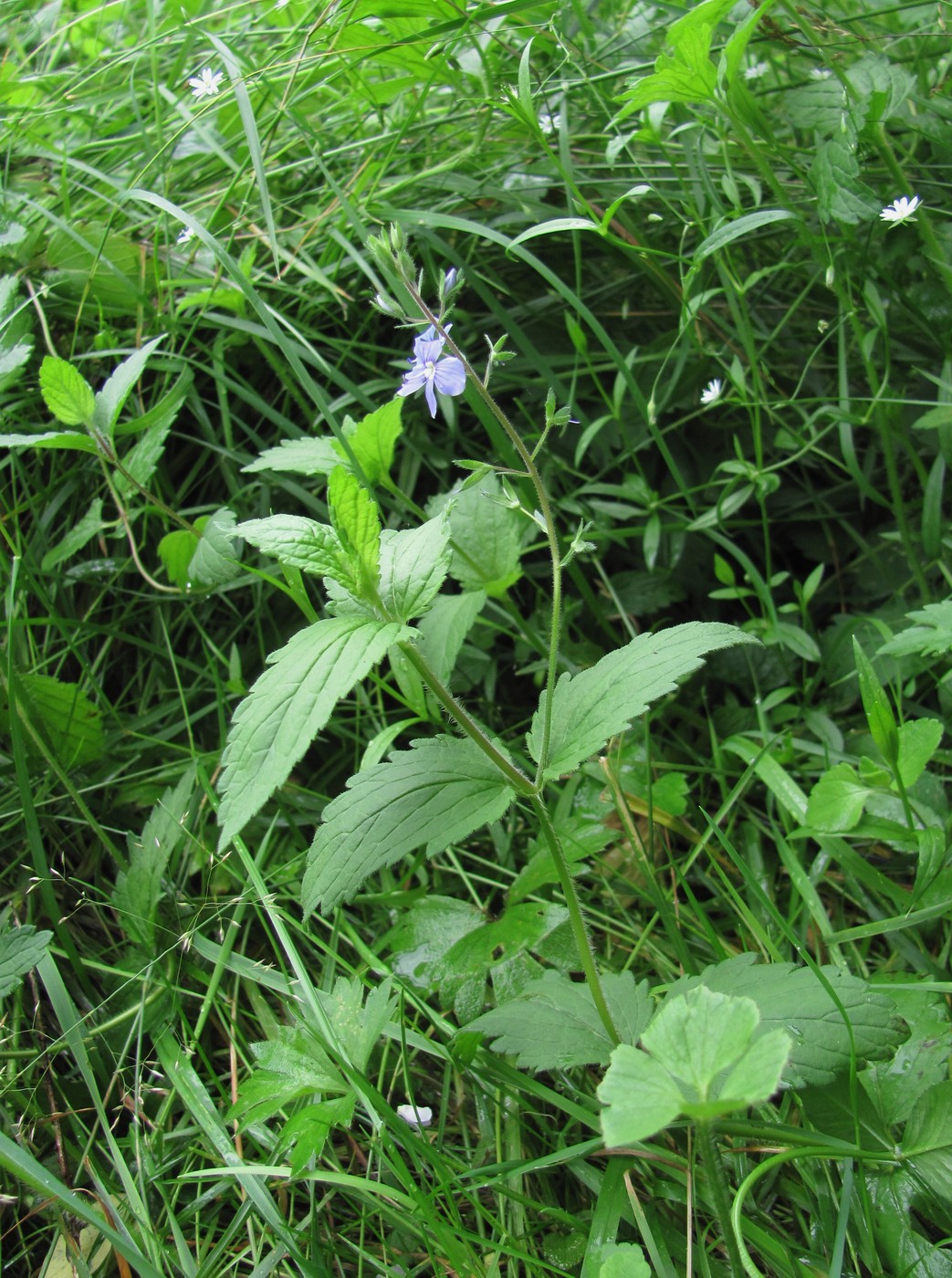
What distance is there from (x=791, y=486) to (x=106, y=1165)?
5.62 feet

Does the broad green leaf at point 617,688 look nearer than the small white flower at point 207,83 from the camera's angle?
Yes

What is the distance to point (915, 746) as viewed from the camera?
54.4 inches

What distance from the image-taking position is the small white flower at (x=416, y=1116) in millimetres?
1258

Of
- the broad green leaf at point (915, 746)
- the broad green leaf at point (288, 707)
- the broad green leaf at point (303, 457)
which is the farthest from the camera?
the broad green leaf at point (303, 457)

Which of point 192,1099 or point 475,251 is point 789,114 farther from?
point 192,1099

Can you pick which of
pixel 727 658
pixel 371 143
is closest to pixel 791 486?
pixel 727 658

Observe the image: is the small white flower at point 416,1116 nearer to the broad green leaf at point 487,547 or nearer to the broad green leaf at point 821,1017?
the broad green leaf at point 821,1017

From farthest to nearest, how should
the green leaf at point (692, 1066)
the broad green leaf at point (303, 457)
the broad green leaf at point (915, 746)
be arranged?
1. the broad green leaf at point (303, 457)
2. the broad green leaf at point (915, 746)
3. the green leaf at point (692, 1066)

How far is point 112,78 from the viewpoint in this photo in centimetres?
228

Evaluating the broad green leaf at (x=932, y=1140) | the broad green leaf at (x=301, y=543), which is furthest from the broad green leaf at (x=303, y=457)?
the broad green leaf at (x=932, y=1140)

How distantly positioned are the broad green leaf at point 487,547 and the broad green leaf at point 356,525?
568 mm

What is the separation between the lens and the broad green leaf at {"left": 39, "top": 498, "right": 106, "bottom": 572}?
5.68 feet

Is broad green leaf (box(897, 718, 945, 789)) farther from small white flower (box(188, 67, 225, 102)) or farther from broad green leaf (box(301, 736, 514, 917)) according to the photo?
small white flower (box(188, 67, 225, 102))

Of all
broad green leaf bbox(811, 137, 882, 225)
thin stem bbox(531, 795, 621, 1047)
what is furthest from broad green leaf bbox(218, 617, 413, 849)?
broad green leaf bbox(811, 137, 882, 225)
